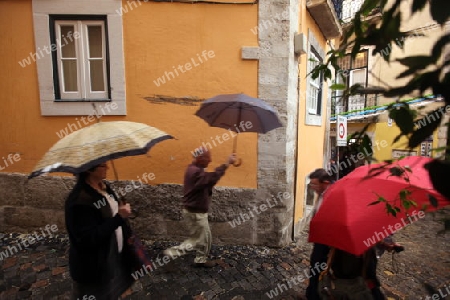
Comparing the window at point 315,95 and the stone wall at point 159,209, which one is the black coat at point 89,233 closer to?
the stone wall at point 159,209

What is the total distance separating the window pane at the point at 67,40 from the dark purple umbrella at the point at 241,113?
268cm

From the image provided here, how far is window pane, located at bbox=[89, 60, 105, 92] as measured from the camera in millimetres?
4637

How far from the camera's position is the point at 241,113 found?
11.6 feet

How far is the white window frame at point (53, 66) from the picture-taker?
4.38 metres

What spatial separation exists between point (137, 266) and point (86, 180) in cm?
89

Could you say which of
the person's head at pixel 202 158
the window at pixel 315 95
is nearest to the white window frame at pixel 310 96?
the window at pixel 315 95

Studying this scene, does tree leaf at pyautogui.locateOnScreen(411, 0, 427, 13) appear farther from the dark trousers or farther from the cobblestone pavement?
the cobblestone pavement

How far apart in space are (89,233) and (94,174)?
0.45 m

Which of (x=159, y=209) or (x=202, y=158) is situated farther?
(x=159, y=209)

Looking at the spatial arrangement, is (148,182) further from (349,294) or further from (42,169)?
(349,294)

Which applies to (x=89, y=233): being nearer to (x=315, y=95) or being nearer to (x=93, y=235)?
(x=93, y=235)

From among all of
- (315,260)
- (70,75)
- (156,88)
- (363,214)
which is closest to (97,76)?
(70,75)

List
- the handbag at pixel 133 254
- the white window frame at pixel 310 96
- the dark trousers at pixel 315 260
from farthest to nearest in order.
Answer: the white window frame at pixel 310 96, the dark trousers at pixel 315 260, the handbag at pixel 133 254

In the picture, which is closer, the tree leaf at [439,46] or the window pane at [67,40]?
the tree leaf at [439,46]
